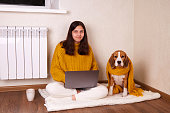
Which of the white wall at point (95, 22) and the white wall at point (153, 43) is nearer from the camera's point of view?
the white wall at point (153, 43)

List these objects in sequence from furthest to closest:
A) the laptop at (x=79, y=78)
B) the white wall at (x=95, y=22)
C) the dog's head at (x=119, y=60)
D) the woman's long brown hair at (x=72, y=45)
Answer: the white wall at (x=95, y=22), the woman's long brown hair at (x=72, y=45), the dog's head at (x=119, y=60), the laptop at (x=79, y=78)

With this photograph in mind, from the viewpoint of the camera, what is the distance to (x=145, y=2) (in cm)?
220

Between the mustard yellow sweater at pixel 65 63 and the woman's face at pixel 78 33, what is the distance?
91mm

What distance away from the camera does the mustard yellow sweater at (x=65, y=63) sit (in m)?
1.93

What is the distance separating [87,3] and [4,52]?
3.75 ft

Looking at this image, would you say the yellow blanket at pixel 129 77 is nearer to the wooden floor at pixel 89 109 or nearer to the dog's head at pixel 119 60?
the dog's head at pixel 119 60

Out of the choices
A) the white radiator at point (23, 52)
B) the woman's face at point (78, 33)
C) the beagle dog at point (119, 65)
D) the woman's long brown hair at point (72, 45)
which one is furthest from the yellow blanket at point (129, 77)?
the white radiator at point (23, 52)

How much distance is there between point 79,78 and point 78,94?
160 mm

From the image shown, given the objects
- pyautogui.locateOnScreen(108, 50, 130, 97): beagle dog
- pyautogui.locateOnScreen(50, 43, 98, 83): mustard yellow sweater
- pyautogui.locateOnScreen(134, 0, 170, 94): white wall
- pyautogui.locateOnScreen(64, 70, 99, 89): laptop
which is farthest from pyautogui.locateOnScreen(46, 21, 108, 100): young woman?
pyautogui.locateOnScreen(134, 0, 170, 94): white wall

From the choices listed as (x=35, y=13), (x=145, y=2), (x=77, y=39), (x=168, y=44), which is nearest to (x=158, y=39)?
(x=168, y=44)

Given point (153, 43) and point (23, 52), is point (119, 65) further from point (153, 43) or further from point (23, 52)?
point (23, 52)

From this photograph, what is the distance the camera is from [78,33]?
6.51 ft

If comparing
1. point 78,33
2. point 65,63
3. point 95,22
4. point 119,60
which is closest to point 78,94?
point 65,63

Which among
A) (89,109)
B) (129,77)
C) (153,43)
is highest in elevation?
(153,43)
